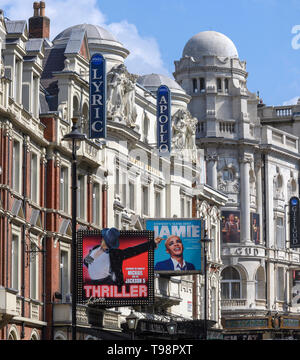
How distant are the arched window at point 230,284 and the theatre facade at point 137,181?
10 cm

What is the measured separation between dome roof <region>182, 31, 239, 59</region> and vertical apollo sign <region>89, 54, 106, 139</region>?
51.3m

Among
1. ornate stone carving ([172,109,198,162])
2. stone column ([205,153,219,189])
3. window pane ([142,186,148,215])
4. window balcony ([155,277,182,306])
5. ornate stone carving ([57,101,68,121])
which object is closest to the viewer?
ornate stone carving ([57,101,68,121])

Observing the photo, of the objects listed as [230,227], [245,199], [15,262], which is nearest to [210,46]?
[245,199]

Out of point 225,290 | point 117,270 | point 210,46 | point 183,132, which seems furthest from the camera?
point 210,46

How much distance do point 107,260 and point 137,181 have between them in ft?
45.8

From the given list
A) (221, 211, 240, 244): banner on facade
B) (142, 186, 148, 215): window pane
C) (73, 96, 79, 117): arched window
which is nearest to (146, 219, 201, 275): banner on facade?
(142, 186, 148, 215): window pane

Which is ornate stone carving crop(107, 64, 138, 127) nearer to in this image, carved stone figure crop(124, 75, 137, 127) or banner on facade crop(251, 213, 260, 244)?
carved stone figure crop(124, 75, 137, 127)

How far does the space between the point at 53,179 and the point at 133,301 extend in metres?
6.55

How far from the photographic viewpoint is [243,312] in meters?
102

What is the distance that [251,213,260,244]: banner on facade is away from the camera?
103188mm

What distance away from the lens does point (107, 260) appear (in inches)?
2007

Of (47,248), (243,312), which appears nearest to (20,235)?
(47,248)

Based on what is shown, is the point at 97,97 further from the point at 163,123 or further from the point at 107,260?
the point at 163,123
